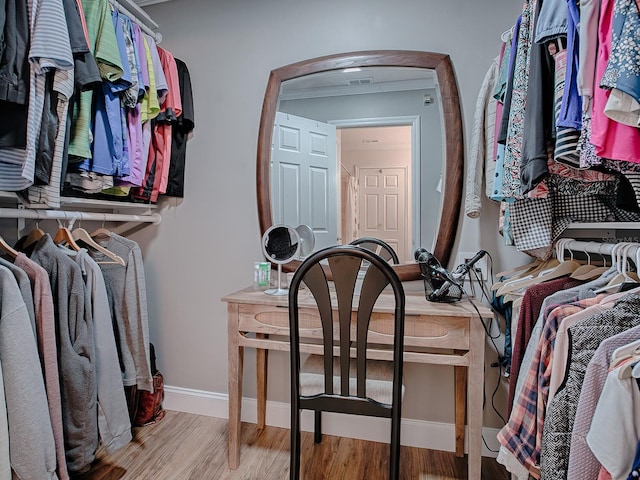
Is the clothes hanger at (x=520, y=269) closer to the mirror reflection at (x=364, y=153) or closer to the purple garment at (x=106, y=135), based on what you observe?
the mirror reflection at (x=364, y=153)

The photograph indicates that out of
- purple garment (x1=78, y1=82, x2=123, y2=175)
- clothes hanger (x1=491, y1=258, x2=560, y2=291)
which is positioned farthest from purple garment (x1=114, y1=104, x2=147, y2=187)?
clothes hanger (x1=491, y1=258, x2=560, y2=291)

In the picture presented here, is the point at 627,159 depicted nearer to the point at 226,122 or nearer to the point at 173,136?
the point at 226,122

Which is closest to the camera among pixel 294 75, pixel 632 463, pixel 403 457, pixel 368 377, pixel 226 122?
pixel 632 463

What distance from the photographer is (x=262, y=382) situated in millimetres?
2061

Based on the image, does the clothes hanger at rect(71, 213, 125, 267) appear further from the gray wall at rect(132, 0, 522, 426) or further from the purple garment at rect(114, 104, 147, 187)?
the gray wall at rect(132, 0, 522, 426)

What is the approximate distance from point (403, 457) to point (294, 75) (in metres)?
2.09

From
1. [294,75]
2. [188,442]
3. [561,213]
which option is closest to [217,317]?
[188,442]

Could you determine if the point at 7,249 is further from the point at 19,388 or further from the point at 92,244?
the point at 19,388

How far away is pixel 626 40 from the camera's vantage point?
754mm

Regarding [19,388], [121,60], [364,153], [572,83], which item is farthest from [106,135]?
[572,83]

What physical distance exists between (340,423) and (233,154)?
5.39ft

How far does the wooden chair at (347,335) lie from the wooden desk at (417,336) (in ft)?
0.67

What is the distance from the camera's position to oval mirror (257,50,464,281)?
1932 millimetres

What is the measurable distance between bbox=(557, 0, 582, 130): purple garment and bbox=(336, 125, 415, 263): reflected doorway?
103 cm
